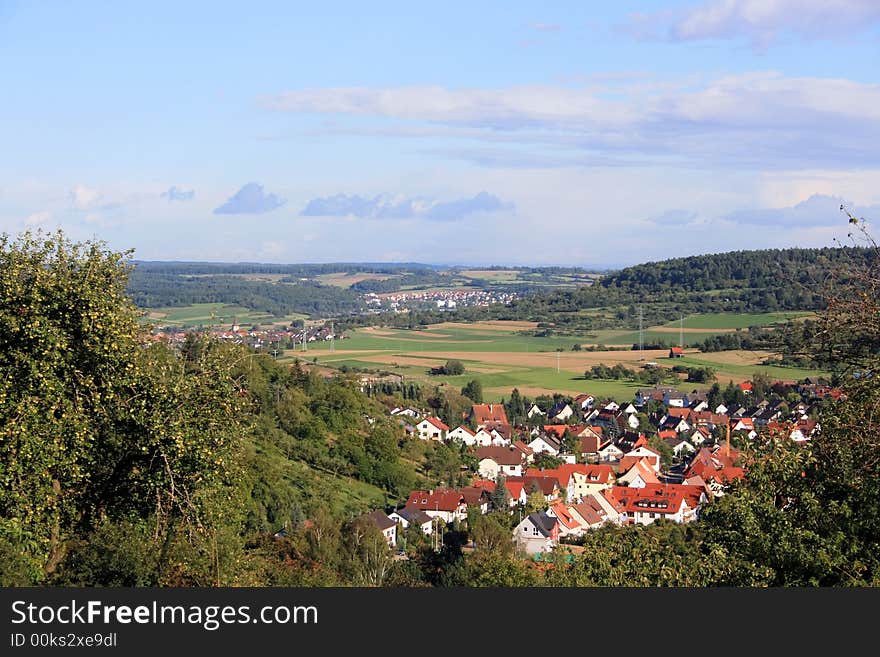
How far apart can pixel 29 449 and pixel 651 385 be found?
7017cm

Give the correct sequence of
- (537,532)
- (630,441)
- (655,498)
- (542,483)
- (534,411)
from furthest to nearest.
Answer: (534,411)
(630,441)
(542,483)
(655,498)
(537,532)

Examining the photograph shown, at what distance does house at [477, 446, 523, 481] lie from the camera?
51406mm

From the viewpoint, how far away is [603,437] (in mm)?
63750

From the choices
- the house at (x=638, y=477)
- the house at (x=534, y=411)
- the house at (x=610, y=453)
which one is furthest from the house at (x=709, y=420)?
the house at (x=638, y=477)

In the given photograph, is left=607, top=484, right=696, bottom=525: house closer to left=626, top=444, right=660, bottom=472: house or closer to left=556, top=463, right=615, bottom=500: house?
left=556, top=463, right=615, bottom=500: house

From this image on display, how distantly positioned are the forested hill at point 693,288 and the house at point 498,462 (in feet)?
172

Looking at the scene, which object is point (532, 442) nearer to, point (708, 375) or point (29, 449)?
point (708, 375)

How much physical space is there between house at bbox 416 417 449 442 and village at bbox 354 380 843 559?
86mm

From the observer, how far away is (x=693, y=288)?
128 metres

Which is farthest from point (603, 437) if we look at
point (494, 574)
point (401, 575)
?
point (494, 574)

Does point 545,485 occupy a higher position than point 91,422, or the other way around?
point 91,422

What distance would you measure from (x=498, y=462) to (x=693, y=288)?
8315cm

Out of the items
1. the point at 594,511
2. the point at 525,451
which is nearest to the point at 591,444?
the point at 525,451

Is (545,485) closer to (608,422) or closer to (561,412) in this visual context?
(608,422)
